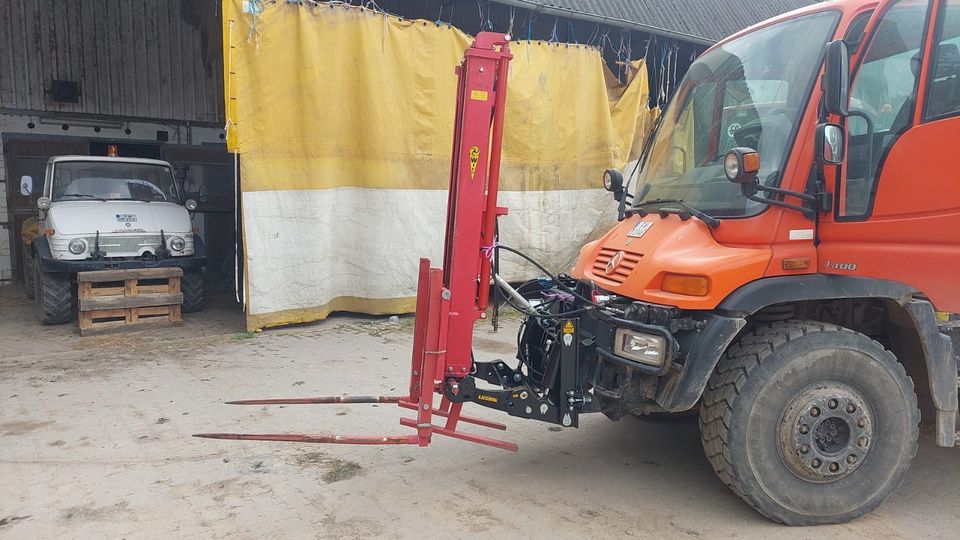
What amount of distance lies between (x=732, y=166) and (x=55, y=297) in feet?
26.4

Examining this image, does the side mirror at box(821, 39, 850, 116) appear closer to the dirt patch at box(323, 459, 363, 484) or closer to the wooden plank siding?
the dirt patch at box(323, 459, 363, 484)

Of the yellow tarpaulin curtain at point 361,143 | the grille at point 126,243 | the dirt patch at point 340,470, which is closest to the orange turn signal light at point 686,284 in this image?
the dirt patch at point 340,470

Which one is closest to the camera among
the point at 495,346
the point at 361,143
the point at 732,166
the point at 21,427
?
the point at 732,166

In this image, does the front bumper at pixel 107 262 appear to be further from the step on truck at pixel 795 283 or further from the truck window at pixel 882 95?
the truck window at pixel 882 95

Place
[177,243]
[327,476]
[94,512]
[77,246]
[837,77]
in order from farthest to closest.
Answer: [177,243] → [77,246] → [327,476] → [94,512] → [837,77]

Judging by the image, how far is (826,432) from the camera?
11.0 ft

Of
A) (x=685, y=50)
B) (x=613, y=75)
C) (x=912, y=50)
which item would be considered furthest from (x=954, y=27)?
(x=685, y=50)

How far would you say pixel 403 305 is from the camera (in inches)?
338

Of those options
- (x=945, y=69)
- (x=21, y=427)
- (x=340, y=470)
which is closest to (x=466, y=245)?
(x=340, y=470)

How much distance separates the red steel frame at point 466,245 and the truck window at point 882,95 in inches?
72.9

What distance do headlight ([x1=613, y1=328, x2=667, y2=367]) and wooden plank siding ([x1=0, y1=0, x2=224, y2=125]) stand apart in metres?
9.66

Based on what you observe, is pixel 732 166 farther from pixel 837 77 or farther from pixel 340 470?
pixel 340 470

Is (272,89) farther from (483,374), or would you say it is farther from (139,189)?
(483,374)

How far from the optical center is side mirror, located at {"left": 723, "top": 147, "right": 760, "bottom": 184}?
10.6 ft
